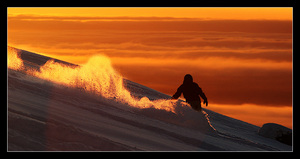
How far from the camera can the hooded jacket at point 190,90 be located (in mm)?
20266

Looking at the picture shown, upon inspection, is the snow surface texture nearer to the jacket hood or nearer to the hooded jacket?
the hooded jacket

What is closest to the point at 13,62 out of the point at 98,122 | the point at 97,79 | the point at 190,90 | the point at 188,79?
the point at 97,79

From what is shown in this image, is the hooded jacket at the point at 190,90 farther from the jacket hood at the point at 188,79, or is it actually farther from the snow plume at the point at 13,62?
the snow plume at the point at 13,62

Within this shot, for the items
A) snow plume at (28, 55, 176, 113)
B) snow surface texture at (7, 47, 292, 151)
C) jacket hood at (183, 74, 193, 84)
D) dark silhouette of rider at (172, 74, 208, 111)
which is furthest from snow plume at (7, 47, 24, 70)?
jacket hood at (183, 74, 193, 84)

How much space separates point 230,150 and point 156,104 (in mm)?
4019

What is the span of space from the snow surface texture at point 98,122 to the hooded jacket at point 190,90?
37 cm

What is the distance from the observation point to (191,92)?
20.3m

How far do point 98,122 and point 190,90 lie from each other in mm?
4131

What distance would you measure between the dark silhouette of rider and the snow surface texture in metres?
0.28

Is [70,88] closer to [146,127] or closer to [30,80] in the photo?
[30,80]

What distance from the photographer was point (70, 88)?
72.8ft

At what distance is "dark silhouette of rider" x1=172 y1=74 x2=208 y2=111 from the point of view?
20.3m

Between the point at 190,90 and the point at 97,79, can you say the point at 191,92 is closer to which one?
the point at 190,90

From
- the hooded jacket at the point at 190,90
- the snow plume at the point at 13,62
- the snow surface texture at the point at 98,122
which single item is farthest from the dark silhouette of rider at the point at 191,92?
the snow plume at the point at 13,62
